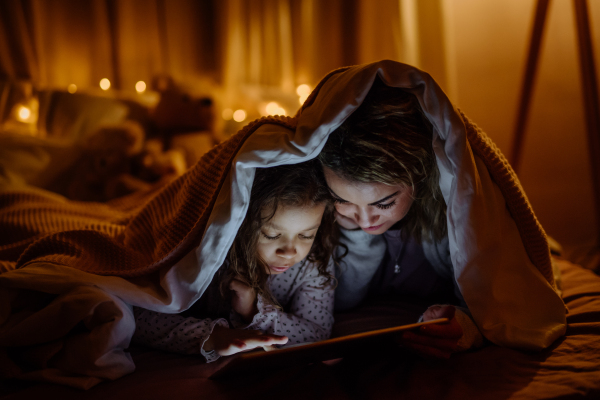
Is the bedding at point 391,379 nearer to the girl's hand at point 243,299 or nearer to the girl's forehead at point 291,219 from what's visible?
the girl's hand at point 243,299

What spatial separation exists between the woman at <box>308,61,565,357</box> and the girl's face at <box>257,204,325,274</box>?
0.25ft

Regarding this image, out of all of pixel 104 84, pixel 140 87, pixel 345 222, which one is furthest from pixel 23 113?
pixel 345 222

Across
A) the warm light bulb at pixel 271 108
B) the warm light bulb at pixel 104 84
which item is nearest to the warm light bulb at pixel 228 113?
the warm light bulb at pixel 271 108

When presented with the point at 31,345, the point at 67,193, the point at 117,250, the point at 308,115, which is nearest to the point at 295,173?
the point at 308,115

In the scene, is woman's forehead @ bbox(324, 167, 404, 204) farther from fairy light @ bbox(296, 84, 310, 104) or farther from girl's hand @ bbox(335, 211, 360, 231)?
fairy light @ bbox(296, 84, 310, 104)

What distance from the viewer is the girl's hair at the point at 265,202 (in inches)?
30.6

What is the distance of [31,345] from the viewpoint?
63 cm

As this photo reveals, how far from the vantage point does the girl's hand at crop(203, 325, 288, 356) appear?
0.64 m

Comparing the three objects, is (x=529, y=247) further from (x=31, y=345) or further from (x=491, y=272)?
(x=31, y=345)

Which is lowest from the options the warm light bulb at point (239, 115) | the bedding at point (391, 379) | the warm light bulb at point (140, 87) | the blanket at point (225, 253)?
the bedding at point (391, 379)

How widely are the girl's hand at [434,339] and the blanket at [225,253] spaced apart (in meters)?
0.07

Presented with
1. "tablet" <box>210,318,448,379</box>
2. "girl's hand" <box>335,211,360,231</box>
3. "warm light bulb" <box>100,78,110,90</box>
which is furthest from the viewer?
"warm light bulb" <box>100,78,110,90</box>

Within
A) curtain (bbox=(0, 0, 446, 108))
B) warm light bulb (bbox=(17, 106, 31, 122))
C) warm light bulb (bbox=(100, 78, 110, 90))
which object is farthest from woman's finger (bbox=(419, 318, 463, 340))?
warm light bulb (bbox=(100, 78, 110, 90))

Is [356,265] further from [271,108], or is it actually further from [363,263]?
[271,108]
